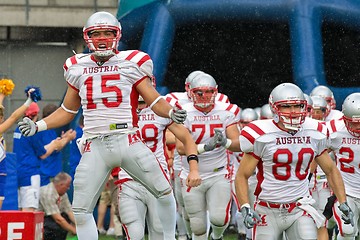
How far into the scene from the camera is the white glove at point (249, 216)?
6.39 m

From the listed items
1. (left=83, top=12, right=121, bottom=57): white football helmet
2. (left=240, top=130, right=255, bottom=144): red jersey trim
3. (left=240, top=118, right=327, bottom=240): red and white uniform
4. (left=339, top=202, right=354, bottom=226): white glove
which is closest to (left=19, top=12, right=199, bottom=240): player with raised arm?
(left=83, top=12, right=121, bottom=57): white football helmet

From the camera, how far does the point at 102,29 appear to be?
6496 millimetres

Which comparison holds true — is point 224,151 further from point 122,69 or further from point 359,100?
point 122,69

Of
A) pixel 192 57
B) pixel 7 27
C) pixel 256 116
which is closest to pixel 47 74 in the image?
pixel 7 27

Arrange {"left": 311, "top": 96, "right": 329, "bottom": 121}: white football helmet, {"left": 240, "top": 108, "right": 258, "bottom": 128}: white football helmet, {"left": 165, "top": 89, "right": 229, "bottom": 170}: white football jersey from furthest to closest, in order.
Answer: {"left": 240, "top": 108, "right": 258, "bottom": 128}: white football helmet, {"left": 311, "top": 96, "right": 329, "bottom": 121}: white football helmet, {"left": 165, "top": 89, "right": 229, "bottom": 170}: white football jersey

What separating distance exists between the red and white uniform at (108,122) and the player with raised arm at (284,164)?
0.67 m

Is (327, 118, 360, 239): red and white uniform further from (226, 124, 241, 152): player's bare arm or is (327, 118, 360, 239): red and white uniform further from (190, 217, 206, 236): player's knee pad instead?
(190, 217, 206, 236): player's knee pad

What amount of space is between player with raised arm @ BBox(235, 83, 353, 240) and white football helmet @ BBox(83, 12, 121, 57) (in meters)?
1.03

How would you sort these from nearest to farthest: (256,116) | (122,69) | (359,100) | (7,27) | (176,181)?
Answer: (122,69), (359,100), (176,181), (256,116), (7,27)

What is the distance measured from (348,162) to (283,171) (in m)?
1.81

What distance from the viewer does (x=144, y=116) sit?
8188mm

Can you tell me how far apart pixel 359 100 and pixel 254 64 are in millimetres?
10403

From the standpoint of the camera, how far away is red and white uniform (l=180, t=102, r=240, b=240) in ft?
29.4

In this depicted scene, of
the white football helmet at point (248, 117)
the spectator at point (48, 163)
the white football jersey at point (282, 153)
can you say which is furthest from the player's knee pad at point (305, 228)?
the white football helmet at point (248, 117)
